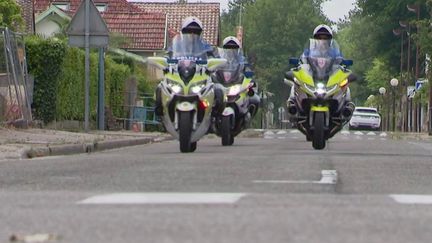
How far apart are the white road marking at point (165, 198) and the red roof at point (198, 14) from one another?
68.6 m

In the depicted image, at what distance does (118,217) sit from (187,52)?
1273 centimetres

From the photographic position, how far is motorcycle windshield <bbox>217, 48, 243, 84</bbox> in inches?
1021

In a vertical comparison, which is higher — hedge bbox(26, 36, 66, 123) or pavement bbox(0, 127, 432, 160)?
hedge bbox(26, 36, 66, 123)

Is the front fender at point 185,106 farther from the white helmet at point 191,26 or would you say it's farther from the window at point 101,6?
the window at point 101,6

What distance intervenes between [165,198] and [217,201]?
0.58 m

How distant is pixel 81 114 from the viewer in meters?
33.6

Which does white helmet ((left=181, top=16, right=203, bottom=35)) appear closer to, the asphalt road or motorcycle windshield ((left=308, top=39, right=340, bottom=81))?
motorcycle windshield ((left=308, top=39, right=340, bottom=81))

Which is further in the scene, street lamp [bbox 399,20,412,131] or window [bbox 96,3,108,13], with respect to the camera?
street lamp [bbox 399,20,412,131]

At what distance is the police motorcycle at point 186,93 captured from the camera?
20.0 metres

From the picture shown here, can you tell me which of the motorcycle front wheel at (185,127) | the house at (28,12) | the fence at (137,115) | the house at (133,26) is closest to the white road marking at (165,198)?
the motorcycle front wheel at (185,127)

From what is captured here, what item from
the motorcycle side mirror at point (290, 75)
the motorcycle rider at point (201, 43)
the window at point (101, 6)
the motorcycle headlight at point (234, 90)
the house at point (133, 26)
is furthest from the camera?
the window at point (101, 6)

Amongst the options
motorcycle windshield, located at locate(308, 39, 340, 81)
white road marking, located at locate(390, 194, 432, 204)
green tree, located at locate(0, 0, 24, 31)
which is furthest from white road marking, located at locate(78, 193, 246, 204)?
green tree, located at locate(0, 0, 24, 31)

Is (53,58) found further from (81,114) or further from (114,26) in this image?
(114,26)

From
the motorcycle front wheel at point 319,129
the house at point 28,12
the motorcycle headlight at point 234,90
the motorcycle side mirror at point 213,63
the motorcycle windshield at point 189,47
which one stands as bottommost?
the motorcycle front wheel at point 319,129
